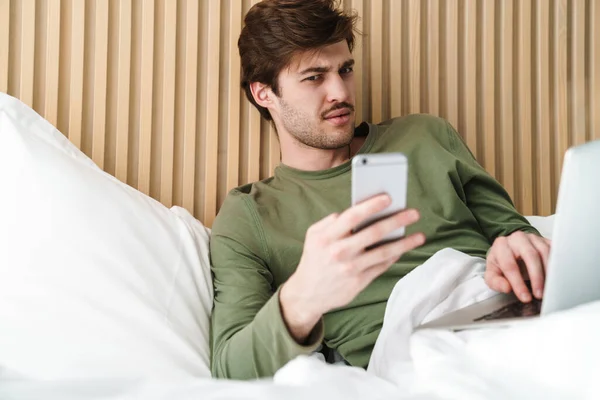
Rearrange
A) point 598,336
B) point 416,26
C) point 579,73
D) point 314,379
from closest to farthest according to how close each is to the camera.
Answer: point 598,336 → point 314,379 → point 416,26 → point 579,73

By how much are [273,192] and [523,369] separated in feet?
2.21

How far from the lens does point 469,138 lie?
1416 mm

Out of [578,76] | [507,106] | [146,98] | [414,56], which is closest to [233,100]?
[146,98]

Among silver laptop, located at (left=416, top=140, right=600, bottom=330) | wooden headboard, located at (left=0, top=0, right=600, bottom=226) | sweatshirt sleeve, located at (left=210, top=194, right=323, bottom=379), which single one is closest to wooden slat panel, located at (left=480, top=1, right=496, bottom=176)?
wooden headboard, located at (left=0, top=0, right=600, bottom=226)

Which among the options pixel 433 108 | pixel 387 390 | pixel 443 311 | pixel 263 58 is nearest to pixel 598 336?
pixel 387 390

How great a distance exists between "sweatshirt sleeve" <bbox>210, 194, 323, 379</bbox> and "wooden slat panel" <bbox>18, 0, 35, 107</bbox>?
0.43 meters

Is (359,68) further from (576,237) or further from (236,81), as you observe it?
(576,237)

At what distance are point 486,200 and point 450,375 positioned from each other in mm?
660

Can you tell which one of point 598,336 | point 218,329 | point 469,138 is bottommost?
point 218,329

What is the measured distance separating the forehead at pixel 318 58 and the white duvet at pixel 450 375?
618 mm

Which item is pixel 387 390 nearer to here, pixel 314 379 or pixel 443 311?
pixel 314 379

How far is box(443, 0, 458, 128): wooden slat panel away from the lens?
4.63 feet

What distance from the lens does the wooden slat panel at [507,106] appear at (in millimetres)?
1437

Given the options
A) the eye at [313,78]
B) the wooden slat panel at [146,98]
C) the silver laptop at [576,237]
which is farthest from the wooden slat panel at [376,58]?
the silver laptop at [576,237]
